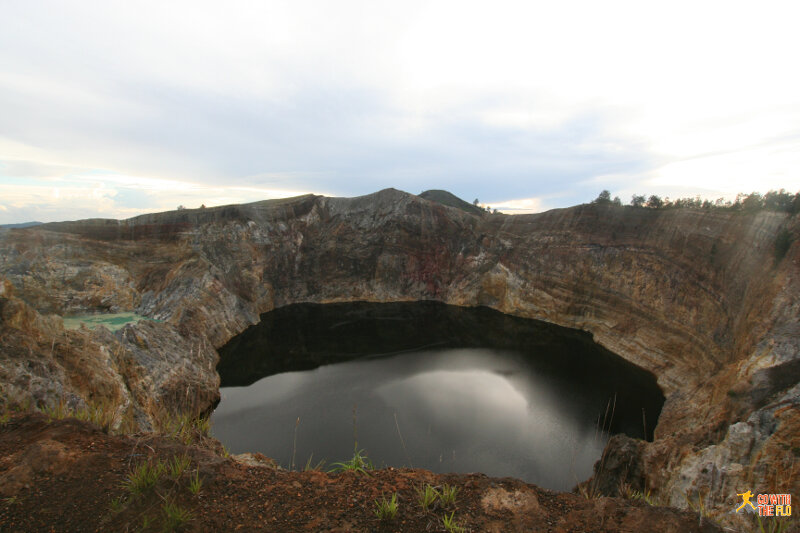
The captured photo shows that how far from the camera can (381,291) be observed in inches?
1742

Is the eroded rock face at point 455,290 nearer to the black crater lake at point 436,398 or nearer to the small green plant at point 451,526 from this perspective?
the black crater lake at point 436,398

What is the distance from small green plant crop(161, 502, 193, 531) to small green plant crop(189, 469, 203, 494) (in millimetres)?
281

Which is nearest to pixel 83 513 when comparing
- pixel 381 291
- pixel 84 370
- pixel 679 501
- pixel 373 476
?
pixel 373 476

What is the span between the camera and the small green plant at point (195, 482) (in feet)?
13.0

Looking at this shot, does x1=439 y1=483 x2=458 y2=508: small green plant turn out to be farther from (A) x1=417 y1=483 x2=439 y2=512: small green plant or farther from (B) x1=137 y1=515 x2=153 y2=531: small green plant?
(B) x1=137 y1=515 x2=153 y2=531: small green plant

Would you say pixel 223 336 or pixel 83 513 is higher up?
pixel 83 513

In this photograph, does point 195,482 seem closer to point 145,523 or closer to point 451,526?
point 145,523

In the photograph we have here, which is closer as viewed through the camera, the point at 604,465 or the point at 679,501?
the point at 679,501

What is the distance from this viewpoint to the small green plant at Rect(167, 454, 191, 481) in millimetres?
4105

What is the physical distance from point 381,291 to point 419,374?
22745mm

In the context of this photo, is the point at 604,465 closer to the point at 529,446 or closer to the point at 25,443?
the point at 529,446

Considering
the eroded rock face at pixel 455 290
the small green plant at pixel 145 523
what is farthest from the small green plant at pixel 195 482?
the eroded rock face at pixel 455 290

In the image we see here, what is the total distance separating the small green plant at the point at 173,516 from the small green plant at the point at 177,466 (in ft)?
1.42

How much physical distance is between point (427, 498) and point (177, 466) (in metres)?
3.04
